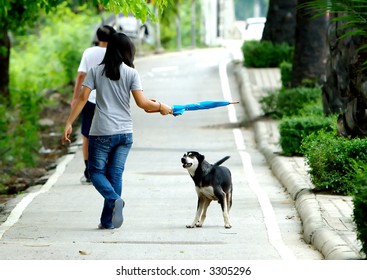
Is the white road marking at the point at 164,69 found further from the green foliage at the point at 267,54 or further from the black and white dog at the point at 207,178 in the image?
the black and white dog at the point at 207,178

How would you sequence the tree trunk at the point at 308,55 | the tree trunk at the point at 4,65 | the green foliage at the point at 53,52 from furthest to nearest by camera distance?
1. the green foliage at the point at 53,52
2. the tree trunk at the point at 4,65
3. the tree trunk at the point at 308,55

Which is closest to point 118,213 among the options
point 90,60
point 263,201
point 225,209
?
point 225,209

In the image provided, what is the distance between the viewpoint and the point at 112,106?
39.9ft

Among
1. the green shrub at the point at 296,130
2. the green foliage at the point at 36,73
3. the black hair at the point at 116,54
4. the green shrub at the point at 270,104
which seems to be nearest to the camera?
the black hair at the point at 116,54

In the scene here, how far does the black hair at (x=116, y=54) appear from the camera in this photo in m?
12.1

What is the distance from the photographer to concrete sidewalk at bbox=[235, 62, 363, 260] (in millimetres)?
10633

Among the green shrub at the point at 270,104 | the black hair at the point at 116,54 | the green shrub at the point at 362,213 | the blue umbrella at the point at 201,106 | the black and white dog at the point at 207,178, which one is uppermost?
the black hair at the point at 116,54

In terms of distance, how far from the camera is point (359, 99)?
49.4 ft

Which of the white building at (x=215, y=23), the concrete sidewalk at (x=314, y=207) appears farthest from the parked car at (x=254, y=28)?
the concrete sidewalk at (x=314, y=207)

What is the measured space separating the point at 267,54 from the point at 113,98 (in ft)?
75.6

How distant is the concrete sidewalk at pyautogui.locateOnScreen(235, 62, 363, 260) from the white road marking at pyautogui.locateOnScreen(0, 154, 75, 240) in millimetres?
3201

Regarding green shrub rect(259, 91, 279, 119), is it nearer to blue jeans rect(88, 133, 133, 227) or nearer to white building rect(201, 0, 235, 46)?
blue jeans rect(88, 133, 133, 227)

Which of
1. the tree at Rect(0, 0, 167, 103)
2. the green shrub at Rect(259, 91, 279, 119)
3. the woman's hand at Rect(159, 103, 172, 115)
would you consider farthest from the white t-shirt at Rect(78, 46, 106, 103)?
the green shrub at Rect(259, 91, 279, 119)

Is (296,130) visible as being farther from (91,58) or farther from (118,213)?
(118,213)
